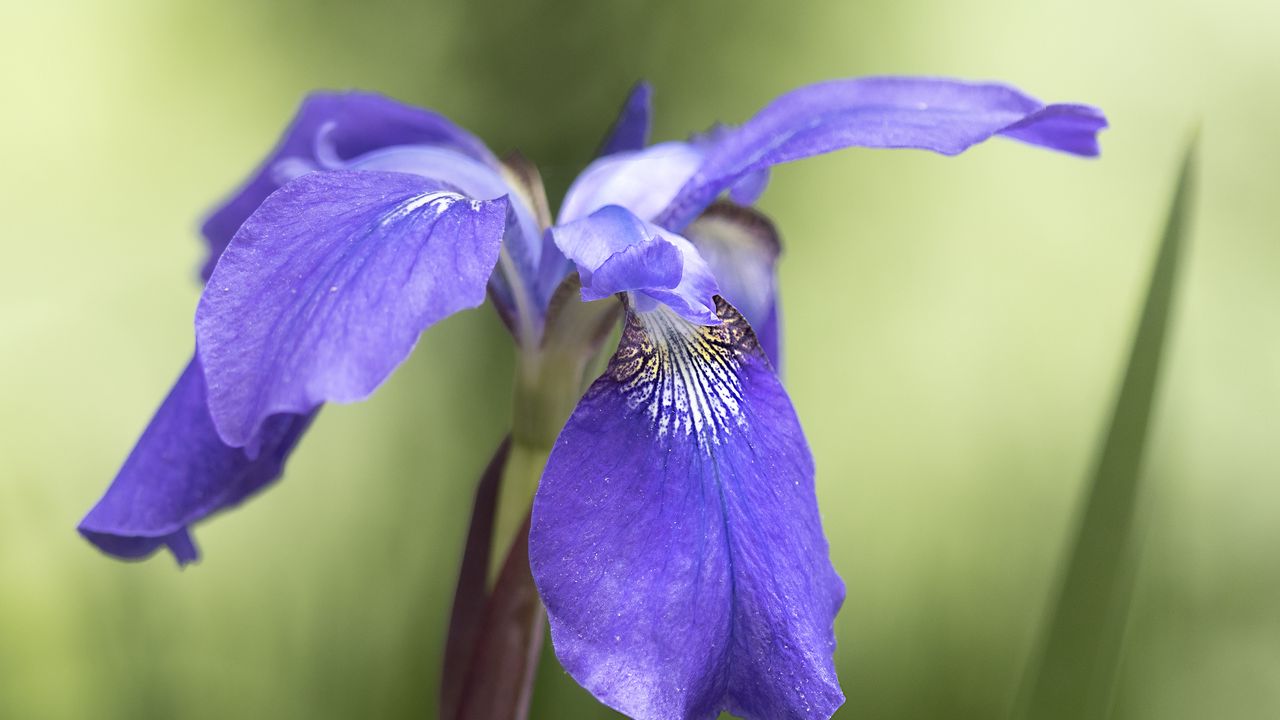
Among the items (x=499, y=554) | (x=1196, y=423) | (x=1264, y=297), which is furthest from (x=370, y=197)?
(x=1264, y=297)

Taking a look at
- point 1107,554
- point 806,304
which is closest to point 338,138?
point 1107,554

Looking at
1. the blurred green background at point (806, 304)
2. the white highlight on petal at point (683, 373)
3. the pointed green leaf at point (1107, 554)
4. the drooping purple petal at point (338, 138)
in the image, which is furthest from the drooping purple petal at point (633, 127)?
the blurred green background at point (806, 304)

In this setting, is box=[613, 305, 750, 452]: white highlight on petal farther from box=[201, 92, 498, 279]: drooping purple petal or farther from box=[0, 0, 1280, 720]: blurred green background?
box=[0, 0, 1280, 720]: blurred green background

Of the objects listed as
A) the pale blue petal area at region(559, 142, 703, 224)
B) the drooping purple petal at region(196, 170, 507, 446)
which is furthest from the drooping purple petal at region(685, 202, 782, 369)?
the drooping purple petal at region(196, 170, 507, 446)

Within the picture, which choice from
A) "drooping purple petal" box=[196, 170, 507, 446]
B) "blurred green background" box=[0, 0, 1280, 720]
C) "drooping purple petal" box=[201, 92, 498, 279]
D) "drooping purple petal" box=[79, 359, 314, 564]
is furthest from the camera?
"blurred green background" box=[0, 0, 1280, 720]

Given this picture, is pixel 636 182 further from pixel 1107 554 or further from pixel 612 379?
pixel 1107 554

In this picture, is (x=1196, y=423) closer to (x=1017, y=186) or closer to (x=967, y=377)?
(x=967, y=377)
